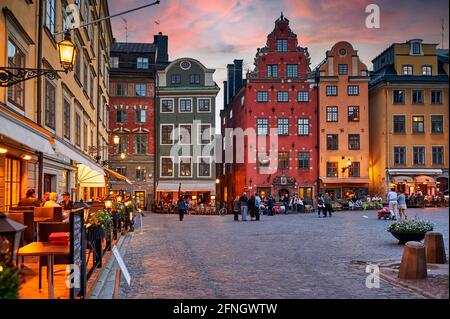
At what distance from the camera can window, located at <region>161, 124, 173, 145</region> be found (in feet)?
181

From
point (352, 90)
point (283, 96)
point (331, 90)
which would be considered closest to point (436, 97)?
point (352, 90)

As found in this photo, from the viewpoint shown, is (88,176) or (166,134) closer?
(88,176)

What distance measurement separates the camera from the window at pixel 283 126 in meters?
53.7

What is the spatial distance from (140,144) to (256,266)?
44033 mm

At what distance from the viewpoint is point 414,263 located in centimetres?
1030

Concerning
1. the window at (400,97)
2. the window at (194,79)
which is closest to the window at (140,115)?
the window at (194,79)

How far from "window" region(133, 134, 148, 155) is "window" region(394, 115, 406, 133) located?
24551mm

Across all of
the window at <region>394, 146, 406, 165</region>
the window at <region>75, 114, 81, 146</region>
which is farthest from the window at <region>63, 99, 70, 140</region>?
the window at <region>394, 146, 406, 165</region>

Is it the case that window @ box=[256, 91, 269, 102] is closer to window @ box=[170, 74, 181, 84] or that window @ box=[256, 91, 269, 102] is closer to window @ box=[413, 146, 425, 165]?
window @ box=[170, 74, 181, 84]

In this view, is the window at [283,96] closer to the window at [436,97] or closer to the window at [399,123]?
the window at [399,123]

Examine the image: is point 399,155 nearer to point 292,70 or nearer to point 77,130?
point 292,70

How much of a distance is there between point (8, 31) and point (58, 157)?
741cm
